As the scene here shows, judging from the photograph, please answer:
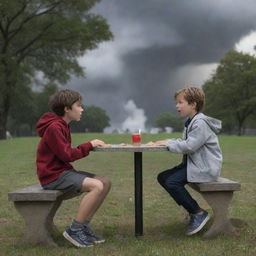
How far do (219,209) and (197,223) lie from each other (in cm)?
30

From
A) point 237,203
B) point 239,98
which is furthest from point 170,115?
point 237,203

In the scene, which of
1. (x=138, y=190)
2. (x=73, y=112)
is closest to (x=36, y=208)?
(x=73, y=112)

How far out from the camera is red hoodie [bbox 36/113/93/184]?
14.8 ft

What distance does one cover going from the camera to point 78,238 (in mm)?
4582

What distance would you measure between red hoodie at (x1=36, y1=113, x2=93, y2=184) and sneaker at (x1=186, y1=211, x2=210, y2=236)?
1.37 metres

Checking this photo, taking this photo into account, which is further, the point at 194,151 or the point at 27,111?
the point at 27,111

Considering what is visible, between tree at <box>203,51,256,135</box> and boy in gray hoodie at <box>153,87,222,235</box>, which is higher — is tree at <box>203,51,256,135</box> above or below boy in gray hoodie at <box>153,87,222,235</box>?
above

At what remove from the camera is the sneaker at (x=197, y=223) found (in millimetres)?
4914

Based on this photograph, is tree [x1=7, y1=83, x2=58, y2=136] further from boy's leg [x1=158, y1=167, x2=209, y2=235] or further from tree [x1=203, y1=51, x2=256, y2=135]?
boy's leg [x1=158, y1=167, x2=209, y2=235]

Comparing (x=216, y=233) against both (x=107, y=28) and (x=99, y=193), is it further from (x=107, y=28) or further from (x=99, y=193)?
(x=107, y=28)

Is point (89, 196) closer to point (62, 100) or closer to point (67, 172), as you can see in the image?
point (67, 172)

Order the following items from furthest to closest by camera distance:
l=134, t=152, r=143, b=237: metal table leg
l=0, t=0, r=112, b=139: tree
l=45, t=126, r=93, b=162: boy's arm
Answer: l=0, t=0, r=112, b=139: tree → l=134, t=152, r=143, b=237: metal table leg → l=45, t=126, r=93, b=162: boy's arm

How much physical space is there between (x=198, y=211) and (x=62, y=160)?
1551 mm

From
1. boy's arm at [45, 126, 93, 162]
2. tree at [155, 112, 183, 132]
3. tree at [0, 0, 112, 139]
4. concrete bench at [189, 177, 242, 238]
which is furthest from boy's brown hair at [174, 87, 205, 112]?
tree at [155, 112, 183, 132]
